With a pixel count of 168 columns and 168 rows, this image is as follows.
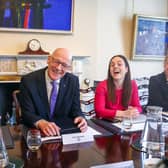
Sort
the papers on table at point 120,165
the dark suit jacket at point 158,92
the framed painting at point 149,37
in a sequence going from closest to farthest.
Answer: the papers on table at point 120,165 < the dark suit jacket at point 158,92 < the framed painting at point 149,37

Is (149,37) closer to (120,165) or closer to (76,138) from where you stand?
(76,138)

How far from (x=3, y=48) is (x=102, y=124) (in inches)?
86.9

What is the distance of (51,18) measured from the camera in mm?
3707

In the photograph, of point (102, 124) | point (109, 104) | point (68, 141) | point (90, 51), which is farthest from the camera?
point (90, 51)

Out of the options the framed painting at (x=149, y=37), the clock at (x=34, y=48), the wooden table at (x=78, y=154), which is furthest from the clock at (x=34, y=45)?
the wooden table at (x=78, y=154)

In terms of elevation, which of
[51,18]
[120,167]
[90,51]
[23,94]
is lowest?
[120,167]

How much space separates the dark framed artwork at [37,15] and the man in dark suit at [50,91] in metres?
1.71

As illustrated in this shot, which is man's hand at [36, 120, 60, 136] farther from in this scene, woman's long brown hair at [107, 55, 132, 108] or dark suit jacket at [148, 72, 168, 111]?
dark suit jacket at [148, 72, 168, 111]

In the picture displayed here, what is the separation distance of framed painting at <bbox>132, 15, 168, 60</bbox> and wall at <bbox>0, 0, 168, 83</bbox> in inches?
4.8

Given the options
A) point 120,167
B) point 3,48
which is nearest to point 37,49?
point 3,48

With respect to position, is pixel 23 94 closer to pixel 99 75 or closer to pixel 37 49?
pixel 37 49

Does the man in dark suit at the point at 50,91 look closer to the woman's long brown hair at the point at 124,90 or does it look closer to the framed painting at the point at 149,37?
the woman's long brown hair at the point at 124,90

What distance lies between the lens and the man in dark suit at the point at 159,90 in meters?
2.61

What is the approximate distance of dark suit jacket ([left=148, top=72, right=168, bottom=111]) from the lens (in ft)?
8.56
